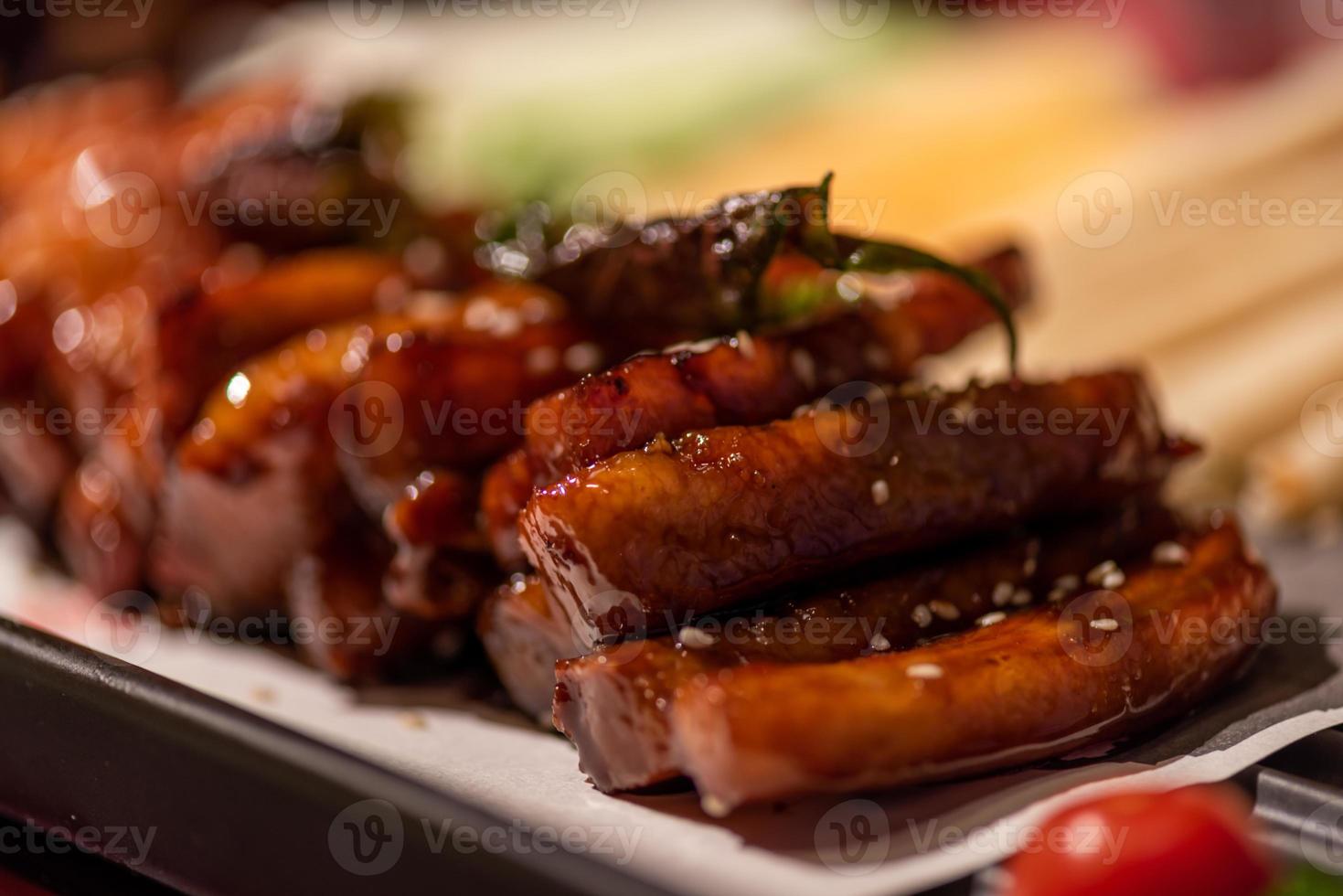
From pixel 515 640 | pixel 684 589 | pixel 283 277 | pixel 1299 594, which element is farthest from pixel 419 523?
pixel 1299 594

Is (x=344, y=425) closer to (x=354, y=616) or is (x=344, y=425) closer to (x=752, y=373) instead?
(x=354, y=616)

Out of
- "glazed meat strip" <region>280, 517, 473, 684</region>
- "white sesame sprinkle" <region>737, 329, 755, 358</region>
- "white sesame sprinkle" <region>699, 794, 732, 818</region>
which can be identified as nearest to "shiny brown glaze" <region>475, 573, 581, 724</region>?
"glazed meat strip" <region>280, 517, 473, 684</region>

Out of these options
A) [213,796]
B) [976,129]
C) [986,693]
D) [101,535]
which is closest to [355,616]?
[213,796]

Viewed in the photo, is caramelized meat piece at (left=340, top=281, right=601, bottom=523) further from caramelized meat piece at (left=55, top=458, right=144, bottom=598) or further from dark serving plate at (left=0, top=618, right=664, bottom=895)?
caramelized meat piece at (left=55, top=458, right=144, bottom=598)

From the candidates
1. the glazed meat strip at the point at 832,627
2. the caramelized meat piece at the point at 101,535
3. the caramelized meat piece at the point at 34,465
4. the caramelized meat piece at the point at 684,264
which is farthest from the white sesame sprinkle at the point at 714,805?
the caramelized meat piece at the point at 34,465

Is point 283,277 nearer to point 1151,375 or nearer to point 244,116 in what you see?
point 244,116

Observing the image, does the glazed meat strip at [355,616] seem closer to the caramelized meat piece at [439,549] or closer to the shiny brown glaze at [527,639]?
the caramelized meat piece at [439,549]
